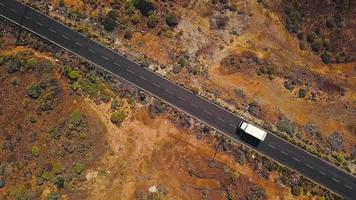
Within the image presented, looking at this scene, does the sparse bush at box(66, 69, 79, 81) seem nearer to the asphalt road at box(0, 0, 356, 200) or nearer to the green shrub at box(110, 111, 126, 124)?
the asphalt road at box(0, 0, 356, 200)

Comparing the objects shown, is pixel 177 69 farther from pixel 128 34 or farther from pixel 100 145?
pixel 100 145

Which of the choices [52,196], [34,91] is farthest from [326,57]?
[52,196]

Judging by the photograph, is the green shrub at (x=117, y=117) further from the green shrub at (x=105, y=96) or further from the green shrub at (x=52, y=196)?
the green shrub at (x=52, y=196)

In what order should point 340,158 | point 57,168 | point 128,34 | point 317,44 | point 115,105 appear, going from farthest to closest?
point 317,44 → point 128,34 → point 340,158 → point 115,105 → point 57,168

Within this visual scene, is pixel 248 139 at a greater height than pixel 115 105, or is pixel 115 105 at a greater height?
pixel 248 139

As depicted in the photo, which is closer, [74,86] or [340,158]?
[74,86]

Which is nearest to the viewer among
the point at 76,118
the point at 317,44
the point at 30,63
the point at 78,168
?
the point at 78,168

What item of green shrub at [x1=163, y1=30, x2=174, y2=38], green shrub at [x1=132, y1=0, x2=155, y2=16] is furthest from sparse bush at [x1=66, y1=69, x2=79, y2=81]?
green shrub at [x1=163, y1=30, x2=174, y2=38]
